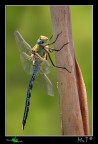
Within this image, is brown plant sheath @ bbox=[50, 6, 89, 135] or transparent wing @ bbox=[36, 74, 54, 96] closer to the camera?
brown plant sheath @ bbox=[50, 6, 89, 135]

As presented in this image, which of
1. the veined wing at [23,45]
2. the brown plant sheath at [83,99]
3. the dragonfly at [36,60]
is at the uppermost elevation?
the veined wing at [23,45]

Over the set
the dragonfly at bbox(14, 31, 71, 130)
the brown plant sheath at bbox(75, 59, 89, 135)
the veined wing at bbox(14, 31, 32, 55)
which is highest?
the veined wing at bbox(14, 31, 32, 55)

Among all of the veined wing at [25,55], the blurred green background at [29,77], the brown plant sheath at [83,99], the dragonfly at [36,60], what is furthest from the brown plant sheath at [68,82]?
the blurred green background at [29,77]

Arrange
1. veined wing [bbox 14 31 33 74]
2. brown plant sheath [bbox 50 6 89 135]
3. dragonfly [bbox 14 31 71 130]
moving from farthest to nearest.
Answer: veined wing [bbox 14 31 33 74], dragonfly [bbox 14 31 71 130], brown plant sheath [bbox 50 6 89 135]

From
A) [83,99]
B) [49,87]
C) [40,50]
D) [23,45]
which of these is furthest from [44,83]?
[83,99]

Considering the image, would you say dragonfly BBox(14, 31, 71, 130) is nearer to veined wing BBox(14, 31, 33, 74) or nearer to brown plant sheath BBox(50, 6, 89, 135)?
veined wing BBox(14, 31, 33, 74)

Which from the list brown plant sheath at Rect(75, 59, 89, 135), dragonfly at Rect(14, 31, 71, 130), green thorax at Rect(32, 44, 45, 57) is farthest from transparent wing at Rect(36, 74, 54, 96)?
brown plant sheath at Rect(75, 59, 89, 135)

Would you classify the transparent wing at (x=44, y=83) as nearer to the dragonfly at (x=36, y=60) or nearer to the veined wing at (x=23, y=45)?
the dragonfly at (x=36, y=60)

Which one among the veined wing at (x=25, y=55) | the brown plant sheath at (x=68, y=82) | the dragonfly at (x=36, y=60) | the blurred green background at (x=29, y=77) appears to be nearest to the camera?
the brown plant sheath at (x=68, y=82)
